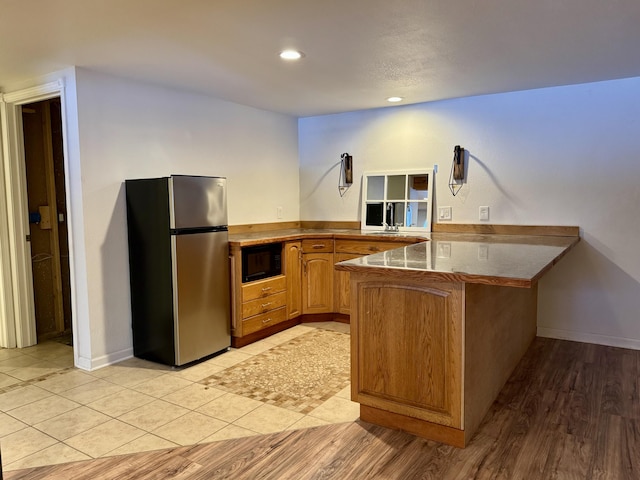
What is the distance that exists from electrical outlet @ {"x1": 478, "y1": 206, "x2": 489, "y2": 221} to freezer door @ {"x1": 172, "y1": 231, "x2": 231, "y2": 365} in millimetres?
2327

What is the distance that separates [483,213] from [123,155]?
3.12 m

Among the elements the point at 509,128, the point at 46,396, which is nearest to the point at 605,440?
the point at 509,128

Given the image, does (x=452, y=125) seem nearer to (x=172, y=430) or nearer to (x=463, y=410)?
(x=463, y=410)

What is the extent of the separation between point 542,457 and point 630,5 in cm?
221

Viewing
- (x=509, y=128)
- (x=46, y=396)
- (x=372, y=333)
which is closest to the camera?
(x=372, y=333)

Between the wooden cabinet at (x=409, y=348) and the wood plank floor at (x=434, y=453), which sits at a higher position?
the wooden cabinet at (x=409, y=348)

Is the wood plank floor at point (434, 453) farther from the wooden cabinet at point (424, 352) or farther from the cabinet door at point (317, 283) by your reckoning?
the cabinet door at point (317, 283)

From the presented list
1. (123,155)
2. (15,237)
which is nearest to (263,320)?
(123,155)

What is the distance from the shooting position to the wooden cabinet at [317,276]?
441cm

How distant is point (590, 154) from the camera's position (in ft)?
12.2

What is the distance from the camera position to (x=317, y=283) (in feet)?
14.7

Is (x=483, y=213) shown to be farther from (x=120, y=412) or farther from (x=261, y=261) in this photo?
(x=120, y=412)

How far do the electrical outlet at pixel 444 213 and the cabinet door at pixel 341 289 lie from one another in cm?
96

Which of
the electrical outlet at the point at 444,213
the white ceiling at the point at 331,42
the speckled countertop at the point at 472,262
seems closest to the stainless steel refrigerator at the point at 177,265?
the white ceiling at the point at 331,42
